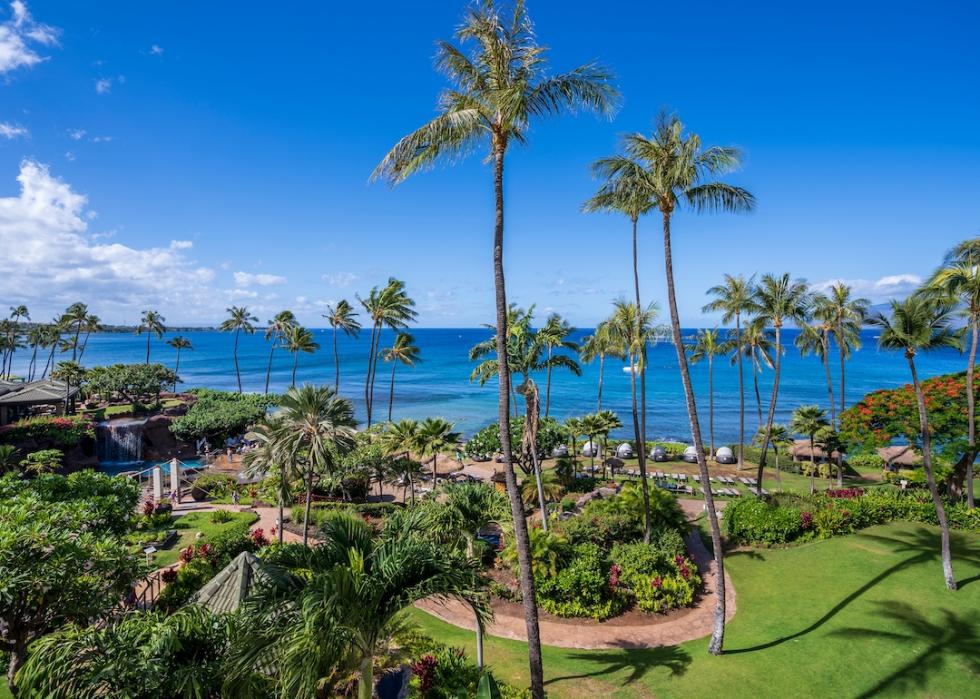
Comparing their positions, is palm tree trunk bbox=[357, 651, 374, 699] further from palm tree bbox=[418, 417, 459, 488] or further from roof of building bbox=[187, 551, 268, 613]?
palm tree bbox=[418, 417, 459, 488]

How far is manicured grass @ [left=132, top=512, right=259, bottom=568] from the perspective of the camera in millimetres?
20969

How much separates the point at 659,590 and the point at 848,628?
5713mm

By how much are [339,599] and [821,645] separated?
14.5 meters

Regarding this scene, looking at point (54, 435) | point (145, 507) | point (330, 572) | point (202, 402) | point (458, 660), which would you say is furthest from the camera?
point (202, 402)

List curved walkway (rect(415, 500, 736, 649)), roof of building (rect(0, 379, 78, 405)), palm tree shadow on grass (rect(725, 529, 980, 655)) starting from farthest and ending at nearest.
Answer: roof of building (rect(0, 379, 78, 405)), curved walkway (rect(415, 500, 736, 649)), palm tree shadow on grass (rect(725, 529, 980, 655))

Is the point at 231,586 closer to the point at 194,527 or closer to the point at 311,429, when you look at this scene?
the point at 311,429

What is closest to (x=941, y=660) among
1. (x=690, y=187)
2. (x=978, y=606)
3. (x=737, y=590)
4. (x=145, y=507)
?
(x=978, y=606)

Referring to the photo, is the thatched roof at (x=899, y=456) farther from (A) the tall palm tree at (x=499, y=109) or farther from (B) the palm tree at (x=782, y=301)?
(A) the tall palm tree at (x=499, y=109)

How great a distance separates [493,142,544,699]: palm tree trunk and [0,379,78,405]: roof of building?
51.8 metres

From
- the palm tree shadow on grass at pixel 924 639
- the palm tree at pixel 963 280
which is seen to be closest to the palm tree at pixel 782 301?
the palm tree at pixel 963 280

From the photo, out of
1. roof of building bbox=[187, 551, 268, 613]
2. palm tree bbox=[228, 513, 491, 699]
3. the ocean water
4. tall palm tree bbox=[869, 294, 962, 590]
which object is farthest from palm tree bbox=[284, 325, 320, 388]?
tall palm tree bbox=[869, 294, 962, 590]

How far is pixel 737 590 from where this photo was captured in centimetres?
1831

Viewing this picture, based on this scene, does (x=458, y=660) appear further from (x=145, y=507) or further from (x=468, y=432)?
(x=468, y=432)

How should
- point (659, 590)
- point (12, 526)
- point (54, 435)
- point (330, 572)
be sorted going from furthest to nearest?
1. point (54, 435)
2. point (659, 590)
3. point (12, 526)
4. point (330, 572)
